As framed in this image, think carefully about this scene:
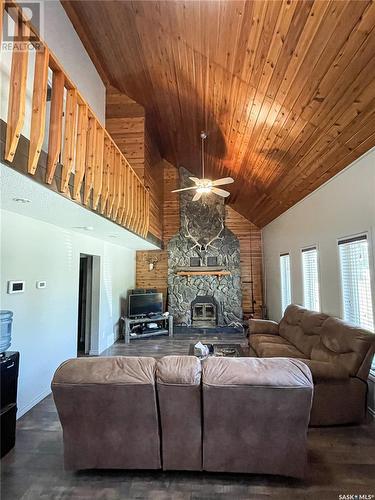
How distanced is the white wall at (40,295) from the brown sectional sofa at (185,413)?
1601 millimetres

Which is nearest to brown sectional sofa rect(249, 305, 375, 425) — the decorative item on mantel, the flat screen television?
the flat screen television

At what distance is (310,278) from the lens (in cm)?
502

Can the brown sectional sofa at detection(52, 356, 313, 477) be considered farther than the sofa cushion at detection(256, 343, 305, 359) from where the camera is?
No

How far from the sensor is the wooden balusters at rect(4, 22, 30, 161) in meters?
1.79

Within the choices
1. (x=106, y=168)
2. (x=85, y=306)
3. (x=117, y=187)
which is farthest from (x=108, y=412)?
(x=85, y=306)

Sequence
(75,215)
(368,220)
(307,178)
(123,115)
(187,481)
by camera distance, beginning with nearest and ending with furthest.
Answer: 1. (187,481)
2. (368,220)
3. (75,215)
4. (307,178)
5. (123,115)

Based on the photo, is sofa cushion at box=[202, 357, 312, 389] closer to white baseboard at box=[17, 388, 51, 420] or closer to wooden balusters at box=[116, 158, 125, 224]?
white baseboard at box=[17, 388, 51, 420]

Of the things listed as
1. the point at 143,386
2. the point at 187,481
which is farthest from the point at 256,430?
the point at 143,386

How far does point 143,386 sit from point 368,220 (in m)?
2.98

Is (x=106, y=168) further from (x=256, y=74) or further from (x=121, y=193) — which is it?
(x=256, y=74)

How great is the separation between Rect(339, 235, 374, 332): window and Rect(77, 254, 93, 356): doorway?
4.68m

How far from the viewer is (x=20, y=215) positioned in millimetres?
3254

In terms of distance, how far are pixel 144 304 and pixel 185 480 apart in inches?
206

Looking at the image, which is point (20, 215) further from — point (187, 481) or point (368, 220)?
point (368, 220)
